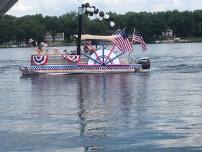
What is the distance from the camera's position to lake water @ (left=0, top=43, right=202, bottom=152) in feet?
52.3

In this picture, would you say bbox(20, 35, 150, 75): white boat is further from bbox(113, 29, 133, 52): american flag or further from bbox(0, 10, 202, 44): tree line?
bbox(0, 10, 202, 44): tree line

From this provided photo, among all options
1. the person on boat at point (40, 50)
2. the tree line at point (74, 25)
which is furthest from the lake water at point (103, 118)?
the tree line at point (74, 25)

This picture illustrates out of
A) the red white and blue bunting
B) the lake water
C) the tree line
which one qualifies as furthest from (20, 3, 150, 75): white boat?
the tree line

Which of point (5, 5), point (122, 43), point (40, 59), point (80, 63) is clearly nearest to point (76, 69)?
point (80, 63)

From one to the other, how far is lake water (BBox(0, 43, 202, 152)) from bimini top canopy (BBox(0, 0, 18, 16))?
745 centimetres

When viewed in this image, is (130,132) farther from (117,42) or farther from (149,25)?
(149,25)

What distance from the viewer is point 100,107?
24.8 meters

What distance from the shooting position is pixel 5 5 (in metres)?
8.05

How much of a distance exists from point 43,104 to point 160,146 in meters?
11.8

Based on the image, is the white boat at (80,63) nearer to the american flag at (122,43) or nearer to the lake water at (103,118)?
the american flag at (122,43)

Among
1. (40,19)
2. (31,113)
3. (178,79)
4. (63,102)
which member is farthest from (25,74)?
(40,19)

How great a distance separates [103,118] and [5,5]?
13323 millimetres

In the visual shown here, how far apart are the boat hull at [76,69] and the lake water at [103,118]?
13.0 meters

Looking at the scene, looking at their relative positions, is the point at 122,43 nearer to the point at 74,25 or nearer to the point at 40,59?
the point at 40,59
